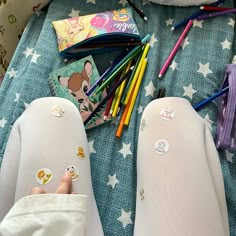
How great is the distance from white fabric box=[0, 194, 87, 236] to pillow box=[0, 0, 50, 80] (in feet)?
2.07

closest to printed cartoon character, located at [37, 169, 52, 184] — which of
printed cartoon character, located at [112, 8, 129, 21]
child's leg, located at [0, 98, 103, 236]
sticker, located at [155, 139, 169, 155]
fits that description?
child's leg, located at [0, 98, 103, 236]

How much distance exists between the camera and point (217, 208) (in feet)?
2.28

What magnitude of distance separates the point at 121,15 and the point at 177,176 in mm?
496

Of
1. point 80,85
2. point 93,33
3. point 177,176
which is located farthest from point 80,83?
point 177,176

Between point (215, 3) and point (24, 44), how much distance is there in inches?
20.9

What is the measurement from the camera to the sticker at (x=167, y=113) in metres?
0.79

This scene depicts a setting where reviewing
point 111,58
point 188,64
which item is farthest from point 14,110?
point 188,64

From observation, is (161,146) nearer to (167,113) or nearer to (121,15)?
(167,113)

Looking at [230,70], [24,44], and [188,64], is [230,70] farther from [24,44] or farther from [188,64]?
[24,44]

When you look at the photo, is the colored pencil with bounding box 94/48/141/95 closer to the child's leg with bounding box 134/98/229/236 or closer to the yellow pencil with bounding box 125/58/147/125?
the yellow pencil with bounding box 125/58/147/125

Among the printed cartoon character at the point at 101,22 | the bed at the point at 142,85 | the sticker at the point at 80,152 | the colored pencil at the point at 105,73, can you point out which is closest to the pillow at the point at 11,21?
the bed at the point at 142,85

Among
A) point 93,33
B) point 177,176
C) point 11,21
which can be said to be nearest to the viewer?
point 177,176

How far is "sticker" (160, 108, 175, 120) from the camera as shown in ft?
2.58

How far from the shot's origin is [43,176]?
2.40 feet
